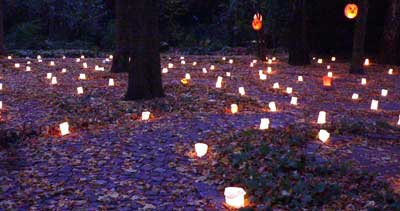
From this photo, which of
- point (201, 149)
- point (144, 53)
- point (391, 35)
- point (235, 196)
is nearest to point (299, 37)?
point (391, 35)

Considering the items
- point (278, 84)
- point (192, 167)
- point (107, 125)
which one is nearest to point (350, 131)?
point (192, 167)

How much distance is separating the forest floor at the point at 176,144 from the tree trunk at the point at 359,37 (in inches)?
124

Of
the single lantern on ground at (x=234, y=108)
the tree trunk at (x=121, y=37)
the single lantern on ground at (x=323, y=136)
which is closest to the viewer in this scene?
the single lantern on ground at (x=323, y=136)

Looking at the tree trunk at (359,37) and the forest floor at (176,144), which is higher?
the tree trunk at (359,37)

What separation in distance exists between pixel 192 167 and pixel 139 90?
4847 millimetres

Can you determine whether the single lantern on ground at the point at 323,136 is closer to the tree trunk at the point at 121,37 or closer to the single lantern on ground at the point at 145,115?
the single lantern on ground at the point at 145,115

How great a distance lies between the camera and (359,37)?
57.6 ft

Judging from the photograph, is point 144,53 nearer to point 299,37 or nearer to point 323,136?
point 323,136

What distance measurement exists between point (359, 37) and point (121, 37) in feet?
27.4

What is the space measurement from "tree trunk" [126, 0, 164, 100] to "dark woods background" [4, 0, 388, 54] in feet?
42.3

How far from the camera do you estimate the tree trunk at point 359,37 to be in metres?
17.3

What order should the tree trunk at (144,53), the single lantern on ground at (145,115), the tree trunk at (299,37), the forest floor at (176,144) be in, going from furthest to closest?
the tree trunk at (299,37)
the tree trunk at (144,53)
the single lantern on ground at (145,115)
the forest floor at (176,144)

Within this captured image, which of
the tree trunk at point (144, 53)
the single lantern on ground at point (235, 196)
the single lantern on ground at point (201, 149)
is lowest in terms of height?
the single lantern on ground at point (235, 196)

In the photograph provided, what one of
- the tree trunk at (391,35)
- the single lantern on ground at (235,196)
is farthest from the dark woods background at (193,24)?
the single lantern on ground at (235,196)
